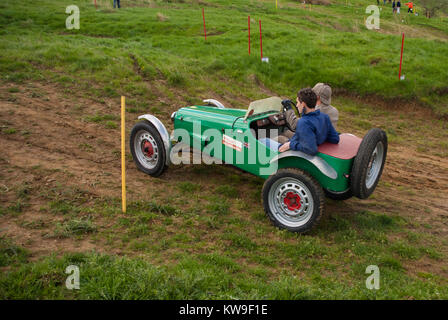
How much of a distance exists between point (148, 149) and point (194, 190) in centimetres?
117

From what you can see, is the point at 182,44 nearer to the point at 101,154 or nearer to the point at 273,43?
the point at 273,43

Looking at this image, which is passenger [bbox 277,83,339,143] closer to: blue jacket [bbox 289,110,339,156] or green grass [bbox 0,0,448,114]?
blue jacket [bbox 289,110,339,156]

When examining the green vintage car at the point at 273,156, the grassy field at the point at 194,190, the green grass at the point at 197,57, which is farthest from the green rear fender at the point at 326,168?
the green grass at the point at 197,57

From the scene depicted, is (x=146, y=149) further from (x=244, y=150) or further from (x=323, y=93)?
(x=323, y=93)

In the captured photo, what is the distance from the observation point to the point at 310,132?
5.30m

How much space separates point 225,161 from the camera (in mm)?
6289

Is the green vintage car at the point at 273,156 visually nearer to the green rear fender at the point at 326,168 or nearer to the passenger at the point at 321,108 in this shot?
the green rear fender at the point at 326,168

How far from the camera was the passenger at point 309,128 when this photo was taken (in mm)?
5297

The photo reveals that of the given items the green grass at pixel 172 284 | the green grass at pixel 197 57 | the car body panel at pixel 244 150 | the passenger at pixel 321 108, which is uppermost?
the green grass at pixel 197 57

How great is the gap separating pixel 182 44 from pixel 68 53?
6.38 metres

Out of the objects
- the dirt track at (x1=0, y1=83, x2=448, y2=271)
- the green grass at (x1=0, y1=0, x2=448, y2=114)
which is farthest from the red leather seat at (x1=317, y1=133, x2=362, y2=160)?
the green grass at (x1=0, y1=0, x2=448, y2=114)

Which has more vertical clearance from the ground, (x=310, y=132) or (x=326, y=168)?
(x=310, y=132)

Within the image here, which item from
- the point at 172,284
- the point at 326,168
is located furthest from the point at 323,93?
the point at 172,284

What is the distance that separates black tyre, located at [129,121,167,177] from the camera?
22.3ft
